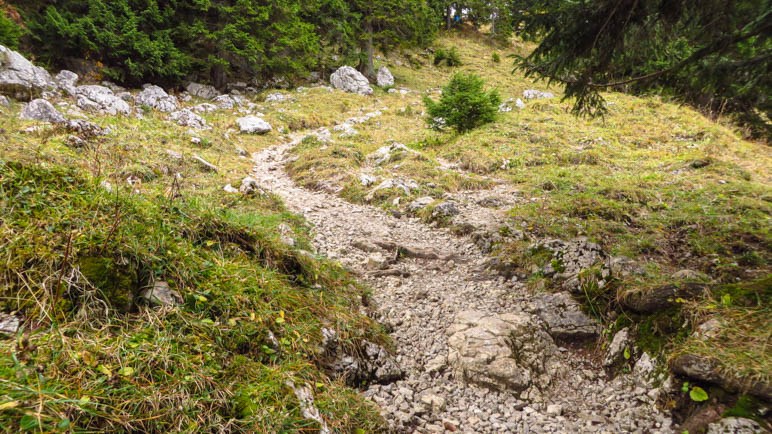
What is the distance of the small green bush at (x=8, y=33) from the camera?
11836mm

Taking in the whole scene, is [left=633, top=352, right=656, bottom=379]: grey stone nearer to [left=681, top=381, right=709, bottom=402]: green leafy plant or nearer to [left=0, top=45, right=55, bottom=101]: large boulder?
[left=681, top=381, right=709, bottom=402]: green leafy plant

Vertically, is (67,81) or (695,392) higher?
(695,392)

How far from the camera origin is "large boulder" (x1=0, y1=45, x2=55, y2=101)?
398 inches

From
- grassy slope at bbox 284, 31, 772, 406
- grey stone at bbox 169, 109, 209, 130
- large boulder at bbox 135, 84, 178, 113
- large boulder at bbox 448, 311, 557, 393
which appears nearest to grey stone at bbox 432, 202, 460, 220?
grassy slope at bbox 284, 31, 772, 406

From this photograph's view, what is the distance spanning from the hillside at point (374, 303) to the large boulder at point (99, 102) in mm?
4807

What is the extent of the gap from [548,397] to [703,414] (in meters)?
1.09

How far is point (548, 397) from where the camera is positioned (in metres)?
3.15

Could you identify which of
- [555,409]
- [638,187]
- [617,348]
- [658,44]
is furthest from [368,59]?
[555,409]

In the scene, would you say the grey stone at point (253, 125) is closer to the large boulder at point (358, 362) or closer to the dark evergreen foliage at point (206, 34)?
the dark evergreen foliage at point (206, 34)

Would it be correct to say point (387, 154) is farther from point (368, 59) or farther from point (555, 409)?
point (368, 59)

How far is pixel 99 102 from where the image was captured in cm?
1192

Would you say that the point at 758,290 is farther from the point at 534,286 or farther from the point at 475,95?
the point at 475,95

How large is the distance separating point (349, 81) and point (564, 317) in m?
23.2

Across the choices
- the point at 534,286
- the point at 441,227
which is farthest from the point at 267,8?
the point at 534,286
